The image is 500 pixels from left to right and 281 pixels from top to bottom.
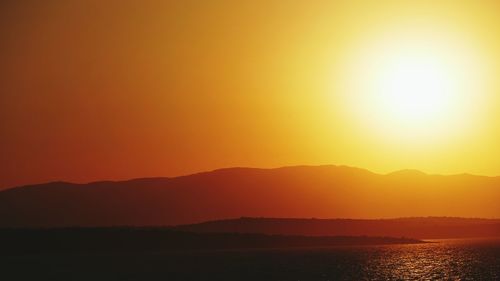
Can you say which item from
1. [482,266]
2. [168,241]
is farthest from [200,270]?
[168,241]

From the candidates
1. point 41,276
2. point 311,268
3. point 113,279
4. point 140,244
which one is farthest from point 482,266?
point 140,244

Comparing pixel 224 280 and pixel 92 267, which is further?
pixel 92 267

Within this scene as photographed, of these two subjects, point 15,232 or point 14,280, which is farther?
point 15,232

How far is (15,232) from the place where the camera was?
171500 millimetres

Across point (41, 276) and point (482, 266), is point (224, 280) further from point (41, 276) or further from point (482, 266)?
point (482, 266)

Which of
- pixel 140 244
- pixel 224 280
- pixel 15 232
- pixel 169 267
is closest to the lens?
pixel 224 280

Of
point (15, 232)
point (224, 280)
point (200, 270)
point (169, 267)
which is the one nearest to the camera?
point (224, 280)

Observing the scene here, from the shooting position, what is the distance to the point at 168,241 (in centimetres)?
19900

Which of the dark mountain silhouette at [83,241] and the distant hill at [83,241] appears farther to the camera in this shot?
the dark mountain silhouette at [83,241]

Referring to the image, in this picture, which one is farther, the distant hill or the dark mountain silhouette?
the dark mountain silhouette

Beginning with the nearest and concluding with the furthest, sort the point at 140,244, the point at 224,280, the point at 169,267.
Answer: the point at 224,280 → the point at 169,267 → the point at 140,244

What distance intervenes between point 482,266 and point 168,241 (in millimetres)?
104541

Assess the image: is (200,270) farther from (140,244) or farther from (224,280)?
(140,244)

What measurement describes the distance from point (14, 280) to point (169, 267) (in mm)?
30064
